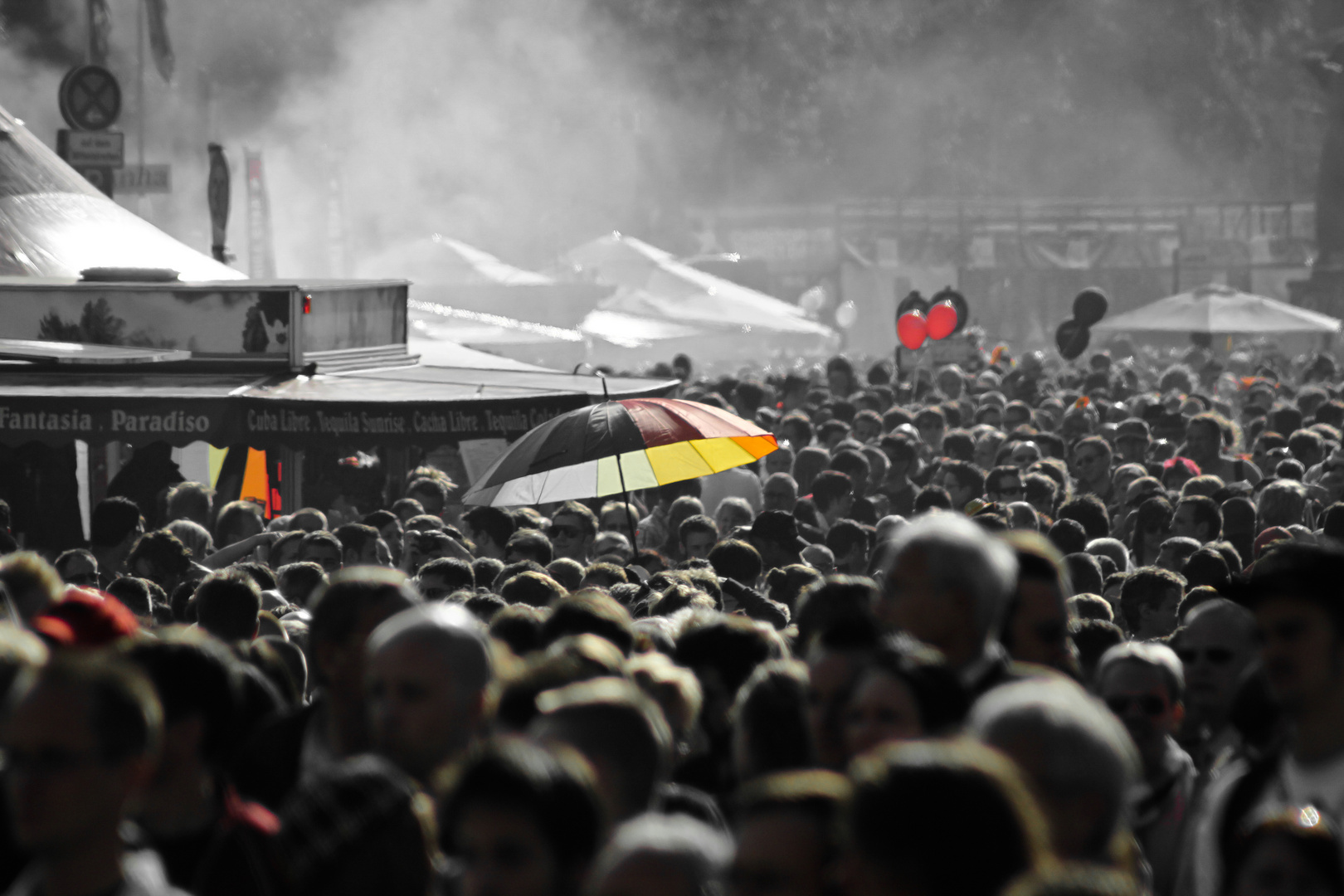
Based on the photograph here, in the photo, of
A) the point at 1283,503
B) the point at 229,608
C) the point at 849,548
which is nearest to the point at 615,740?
the point at 229,608

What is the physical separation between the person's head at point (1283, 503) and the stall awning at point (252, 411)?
4.18 m

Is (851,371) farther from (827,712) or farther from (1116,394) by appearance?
(827,712)

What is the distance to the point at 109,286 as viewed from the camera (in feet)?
40.3

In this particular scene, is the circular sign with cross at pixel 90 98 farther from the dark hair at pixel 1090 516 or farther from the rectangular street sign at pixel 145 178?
the dark hair at pixel 1090 516

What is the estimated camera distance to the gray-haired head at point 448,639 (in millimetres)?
3258

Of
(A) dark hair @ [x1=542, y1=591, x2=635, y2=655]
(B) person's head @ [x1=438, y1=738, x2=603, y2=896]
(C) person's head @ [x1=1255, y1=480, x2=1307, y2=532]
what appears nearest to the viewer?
(B) person's head @ [x1=438, y1=738, x2=603, y2=896]

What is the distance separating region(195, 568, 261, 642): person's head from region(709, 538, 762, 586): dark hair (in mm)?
2358

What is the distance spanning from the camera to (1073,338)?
64.8 ft

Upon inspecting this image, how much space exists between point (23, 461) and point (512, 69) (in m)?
43.7

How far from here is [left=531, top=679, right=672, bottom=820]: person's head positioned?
9.59ft

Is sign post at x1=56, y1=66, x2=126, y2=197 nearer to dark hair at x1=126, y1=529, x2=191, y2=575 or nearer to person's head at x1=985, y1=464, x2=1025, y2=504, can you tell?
dark hair at x1=126, y1=529, x2=191, y2=575

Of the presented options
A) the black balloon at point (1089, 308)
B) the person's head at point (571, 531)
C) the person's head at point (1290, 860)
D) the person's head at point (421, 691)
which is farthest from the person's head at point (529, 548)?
the black balloon at point (1089, 308)

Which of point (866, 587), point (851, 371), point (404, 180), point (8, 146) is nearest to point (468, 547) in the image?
point (866, 587)

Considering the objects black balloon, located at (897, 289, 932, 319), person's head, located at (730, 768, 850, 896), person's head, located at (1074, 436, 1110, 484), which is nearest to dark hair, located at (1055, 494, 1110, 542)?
person's head, located at (1074, 436, 1110, 484)
